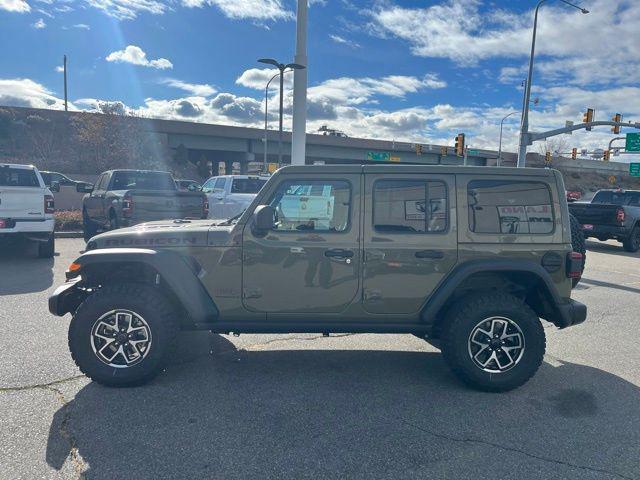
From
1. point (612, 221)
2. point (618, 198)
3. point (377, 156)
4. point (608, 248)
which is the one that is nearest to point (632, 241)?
point (612, 221)

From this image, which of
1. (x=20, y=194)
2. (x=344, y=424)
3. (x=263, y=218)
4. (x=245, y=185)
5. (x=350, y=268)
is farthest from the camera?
(x=245, y=185)

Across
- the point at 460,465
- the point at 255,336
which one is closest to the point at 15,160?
the point at 255,336

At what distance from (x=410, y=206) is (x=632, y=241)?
13.1m

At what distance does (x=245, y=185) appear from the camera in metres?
13.8

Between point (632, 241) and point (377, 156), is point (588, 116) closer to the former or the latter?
point (632, 241)

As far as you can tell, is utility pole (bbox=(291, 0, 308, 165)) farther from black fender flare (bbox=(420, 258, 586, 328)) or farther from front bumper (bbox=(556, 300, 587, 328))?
front bumper (bbox=(556, 300, 587, 328))

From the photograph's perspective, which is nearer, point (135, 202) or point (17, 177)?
point (17, 177)

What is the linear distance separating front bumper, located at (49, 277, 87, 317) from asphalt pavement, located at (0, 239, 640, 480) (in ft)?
1.84

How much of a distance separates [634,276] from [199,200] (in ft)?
30.6

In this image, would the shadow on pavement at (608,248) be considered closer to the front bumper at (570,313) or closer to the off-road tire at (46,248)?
the front bumper at (570,313)

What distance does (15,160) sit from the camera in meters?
36.7

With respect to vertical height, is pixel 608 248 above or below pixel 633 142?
below

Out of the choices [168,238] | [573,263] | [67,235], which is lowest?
[67,235]

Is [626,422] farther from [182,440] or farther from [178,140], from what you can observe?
[178,140]
